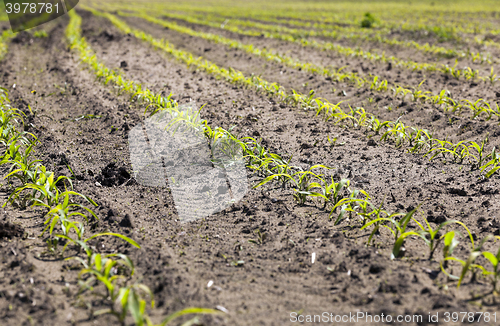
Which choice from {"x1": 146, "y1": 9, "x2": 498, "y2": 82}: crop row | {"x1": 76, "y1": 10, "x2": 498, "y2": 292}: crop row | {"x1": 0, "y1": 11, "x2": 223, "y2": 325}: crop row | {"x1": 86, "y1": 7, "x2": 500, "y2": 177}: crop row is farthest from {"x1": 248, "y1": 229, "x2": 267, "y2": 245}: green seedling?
{"x1": 146, "y1": 9, "x2": 498, "y2": 82}: crop row

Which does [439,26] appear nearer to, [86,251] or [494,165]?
[494,165]

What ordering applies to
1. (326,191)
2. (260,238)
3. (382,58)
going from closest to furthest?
(260,238)
(326,191)
(382,58)

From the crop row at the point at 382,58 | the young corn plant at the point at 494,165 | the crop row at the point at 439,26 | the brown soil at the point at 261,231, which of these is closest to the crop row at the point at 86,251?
the brown soil at the point at 261,231

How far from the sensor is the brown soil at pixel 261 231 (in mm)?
2076

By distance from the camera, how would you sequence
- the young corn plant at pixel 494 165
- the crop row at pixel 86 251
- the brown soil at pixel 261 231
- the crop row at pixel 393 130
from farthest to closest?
the crop row at pixel 393 130
the young corn plant at pixel 494 165
the brown soil at pixel 261 231
the crop row at pixel 86 251

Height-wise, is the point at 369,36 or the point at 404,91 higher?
the point at 369,36

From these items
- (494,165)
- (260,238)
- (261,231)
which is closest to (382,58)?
(494,165)

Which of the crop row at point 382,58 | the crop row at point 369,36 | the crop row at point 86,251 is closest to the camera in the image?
the crop row at point 86,251

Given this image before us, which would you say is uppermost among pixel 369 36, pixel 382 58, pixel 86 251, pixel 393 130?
pixel 369 36

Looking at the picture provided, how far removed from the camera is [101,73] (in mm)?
6449

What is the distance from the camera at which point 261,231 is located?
9.20ft

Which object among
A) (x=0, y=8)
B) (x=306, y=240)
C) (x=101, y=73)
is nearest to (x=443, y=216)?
(x=306, y=240)

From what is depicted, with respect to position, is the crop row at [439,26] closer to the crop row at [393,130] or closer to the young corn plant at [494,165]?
the crop row at [393,130]

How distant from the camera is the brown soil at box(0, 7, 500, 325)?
2076 mm
